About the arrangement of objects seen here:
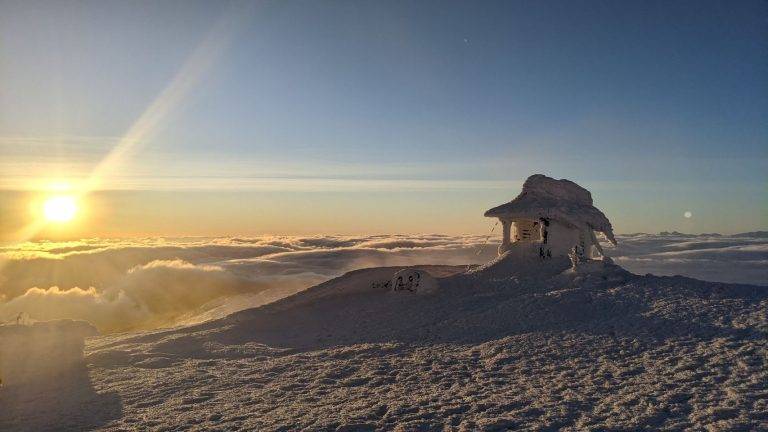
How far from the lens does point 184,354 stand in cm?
1919

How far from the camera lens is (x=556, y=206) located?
27.0m

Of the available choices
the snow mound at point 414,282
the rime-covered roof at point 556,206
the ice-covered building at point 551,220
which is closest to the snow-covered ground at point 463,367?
the snow mound at point 414,282

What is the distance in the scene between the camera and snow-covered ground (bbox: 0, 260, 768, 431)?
1032 cm

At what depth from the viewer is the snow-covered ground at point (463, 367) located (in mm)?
10320

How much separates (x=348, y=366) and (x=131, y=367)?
27.2ft

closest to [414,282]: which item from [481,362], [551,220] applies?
[551,220]

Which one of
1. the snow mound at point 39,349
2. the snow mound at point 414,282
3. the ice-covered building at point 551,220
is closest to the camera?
the snow mound at point 39,349

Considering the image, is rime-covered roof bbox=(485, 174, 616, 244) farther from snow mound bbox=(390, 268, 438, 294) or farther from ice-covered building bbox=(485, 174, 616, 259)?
snow mound bbox=(390, 268, 438, 294)

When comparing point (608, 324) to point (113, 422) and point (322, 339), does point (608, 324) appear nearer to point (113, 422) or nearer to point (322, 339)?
point (322, 339)

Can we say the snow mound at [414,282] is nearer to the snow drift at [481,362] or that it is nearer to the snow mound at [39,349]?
the snow drift at [481,362]

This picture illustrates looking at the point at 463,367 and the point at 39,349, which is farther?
the point at 39,349

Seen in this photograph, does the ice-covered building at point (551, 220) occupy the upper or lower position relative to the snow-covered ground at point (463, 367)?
upper

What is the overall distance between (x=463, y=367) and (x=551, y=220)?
15.1 m

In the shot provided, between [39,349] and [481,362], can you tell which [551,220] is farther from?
[39,349]
